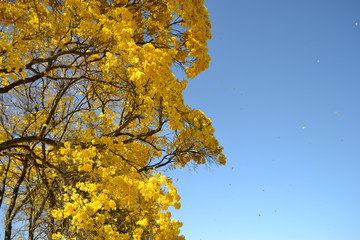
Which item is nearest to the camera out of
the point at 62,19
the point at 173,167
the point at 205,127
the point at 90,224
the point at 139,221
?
the point at 90,224

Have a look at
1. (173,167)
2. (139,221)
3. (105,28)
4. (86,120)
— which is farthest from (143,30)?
(139,221)

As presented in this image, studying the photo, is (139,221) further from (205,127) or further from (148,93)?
(205,127)

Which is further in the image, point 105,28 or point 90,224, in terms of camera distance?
point 105,28

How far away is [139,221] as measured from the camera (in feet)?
17.3

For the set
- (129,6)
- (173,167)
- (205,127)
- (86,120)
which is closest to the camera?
(86,120)

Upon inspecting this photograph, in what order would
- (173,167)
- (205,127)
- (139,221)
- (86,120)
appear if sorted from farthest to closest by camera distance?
(173,167) < (205,127) < (86,120) < (139,221)

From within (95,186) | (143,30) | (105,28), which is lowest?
(95,186)

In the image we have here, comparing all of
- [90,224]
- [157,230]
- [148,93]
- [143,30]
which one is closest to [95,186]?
[90,224]

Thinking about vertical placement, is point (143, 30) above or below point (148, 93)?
above

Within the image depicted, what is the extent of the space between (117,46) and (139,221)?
2908 millimetres

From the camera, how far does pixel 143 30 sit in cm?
718

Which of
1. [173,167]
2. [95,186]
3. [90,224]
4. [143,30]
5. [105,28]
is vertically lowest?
[90,224]

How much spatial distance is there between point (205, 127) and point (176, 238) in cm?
257

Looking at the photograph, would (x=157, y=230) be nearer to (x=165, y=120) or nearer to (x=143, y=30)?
(x=165, y=120)
